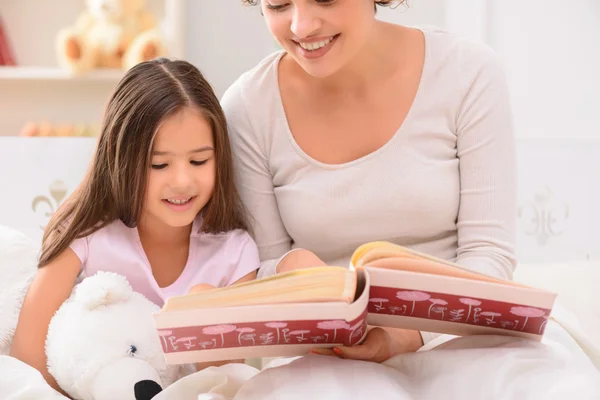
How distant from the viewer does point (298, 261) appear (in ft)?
3.99

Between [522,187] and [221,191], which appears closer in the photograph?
[221,191]

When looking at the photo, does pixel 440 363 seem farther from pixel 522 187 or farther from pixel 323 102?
pixel 522 187

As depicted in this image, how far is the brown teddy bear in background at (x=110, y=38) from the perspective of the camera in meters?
2.49

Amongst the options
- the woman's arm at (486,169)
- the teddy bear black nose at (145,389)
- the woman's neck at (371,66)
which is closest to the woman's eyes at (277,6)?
the woman's neck at (371,66)

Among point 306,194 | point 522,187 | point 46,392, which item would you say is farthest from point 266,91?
point 522,187

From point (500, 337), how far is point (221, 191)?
562mm

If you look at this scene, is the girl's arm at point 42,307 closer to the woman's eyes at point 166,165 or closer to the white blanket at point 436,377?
the woman's eyes at point 166,165

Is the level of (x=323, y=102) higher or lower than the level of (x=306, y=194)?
higher

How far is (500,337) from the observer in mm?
931

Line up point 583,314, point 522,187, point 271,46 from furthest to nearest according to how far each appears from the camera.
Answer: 1. point 271,46
2. point 522,187
3. point 583,314

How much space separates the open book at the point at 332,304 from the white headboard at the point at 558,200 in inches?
48.2

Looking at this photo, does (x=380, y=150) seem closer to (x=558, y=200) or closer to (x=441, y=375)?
(x=441, y=375)

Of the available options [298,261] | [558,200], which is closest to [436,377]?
[298,261]

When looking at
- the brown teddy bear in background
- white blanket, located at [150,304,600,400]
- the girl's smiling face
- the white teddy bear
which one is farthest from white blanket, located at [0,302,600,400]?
the brown teddy bear in background
